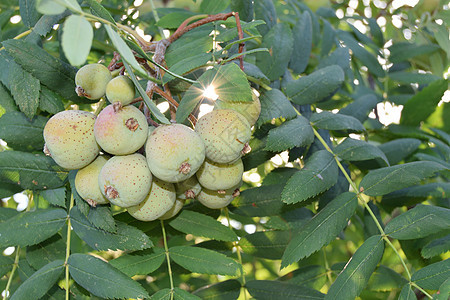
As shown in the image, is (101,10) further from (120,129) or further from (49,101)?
(49,101)

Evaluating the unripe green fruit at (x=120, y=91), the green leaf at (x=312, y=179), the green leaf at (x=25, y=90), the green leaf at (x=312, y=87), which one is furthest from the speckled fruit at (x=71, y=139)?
the green leaf at (x=312, y=87)

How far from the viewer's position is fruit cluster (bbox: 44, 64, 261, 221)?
1188mm

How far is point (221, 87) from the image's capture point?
1316mm

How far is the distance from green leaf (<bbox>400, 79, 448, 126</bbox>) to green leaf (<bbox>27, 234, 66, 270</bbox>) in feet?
5.40

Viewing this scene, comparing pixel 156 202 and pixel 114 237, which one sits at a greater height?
pixel 156 202

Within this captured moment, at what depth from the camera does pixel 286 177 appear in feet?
5.76

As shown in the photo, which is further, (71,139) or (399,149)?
(399,149)

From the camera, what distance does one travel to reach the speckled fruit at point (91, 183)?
4.25 ft

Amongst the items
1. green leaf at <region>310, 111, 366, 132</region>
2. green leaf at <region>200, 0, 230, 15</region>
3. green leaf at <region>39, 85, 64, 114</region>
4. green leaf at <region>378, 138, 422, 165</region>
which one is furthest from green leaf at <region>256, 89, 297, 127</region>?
green leaf at <region>39, 85, 64, 114</region>

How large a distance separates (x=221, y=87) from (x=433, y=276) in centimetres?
82

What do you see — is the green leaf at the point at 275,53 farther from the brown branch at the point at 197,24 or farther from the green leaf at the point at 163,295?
the green leaf at the point at 163,295

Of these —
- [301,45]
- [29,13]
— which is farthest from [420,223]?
[29,13]

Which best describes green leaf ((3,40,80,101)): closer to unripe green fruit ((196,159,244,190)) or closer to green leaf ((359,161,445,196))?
unripe green fruit ((196,159,244,190))

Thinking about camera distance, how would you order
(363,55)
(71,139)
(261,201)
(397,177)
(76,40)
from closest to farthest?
(76,40) < (71,139) < (397,177) < (261,201) < (363,55)
